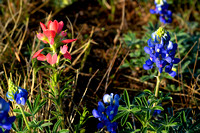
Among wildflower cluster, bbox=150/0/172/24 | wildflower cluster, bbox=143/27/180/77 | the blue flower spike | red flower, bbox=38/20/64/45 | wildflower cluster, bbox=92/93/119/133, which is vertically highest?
wildflower cluster, bbox=150/0/172/24

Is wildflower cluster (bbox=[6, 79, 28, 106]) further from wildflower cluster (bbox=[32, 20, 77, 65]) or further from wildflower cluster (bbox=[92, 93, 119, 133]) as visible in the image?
wildflower cluster (bbox=[92, 93, 119, 133])

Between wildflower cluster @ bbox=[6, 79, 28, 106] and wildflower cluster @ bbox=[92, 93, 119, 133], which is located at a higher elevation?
wildflower cluster @ bbox=[6, 79, 28, 106]

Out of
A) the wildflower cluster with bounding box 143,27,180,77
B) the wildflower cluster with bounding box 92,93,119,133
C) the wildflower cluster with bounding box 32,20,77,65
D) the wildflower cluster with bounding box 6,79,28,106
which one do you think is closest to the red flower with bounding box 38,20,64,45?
the wildflower cluster with bounding box 32,20,77,65

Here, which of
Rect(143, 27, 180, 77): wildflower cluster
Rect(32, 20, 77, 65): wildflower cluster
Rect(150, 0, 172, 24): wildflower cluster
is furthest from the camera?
Rect(150, 0, 172, 24): wildflower cluster

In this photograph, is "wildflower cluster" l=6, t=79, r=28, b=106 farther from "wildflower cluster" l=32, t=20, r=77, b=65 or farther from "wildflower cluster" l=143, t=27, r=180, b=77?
"wildflower cluster" l=143, t=27, r=180, b=77

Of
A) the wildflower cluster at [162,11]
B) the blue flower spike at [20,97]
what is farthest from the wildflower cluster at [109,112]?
the wildflower cluster at [162,11]

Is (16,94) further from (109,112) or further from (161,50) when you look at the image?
(161,50)

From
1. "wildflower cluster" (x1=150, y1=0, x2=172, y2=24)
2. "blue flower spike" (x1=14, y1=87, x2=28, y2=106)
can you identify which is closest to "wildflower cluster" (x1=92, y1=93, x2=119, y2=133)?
"blue flower spike" (x1=14, y1=87, x2=28, y2=106)

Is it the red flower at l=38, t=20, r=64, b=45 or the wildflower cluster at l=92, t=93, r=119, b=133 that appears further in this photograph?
the wildflower cluster at l=92, t=93, r=119, b=133

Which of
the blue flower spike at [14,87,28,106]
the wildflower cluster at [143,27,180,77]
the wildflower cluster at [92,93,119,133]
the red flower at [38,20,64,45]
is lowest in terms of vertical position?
the wildflower cluster at [92,93,119,133]

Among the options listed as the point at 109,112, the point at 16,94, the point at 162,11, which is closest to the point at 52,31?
the point at 16,94

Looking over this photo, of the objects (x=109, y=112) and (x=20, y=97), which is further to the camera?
(x=109, y=112)

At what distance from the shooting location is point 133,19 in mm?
4109

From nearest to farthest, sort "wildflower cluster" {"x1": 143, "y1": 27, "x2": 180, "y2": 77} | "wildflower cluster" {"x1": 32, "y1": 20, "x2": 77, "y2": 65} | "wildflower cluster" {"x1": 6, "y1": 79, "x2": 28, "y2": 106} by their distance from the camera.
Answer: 1. "wildflower cluster" {"x1": 6, "y1": 79, "x2": 28, "y2": 106}
2. "wildflower cluster" {"x1": 32, "y1": 20, "x2": 77, "y2": 65}
3. "wildflower cluster" {"x1": 143, "y1": 27, "x2": 180, "y2": 77}
